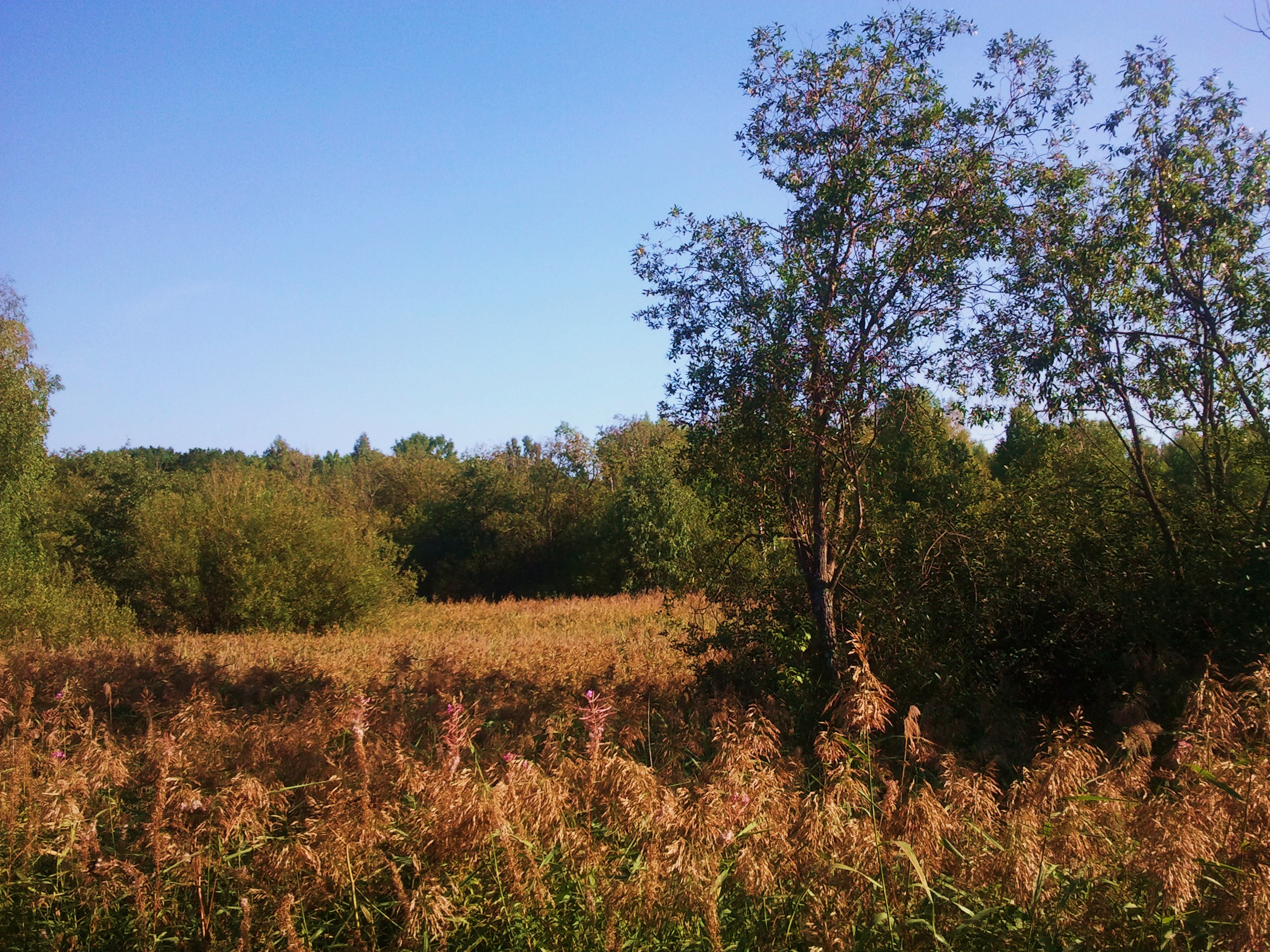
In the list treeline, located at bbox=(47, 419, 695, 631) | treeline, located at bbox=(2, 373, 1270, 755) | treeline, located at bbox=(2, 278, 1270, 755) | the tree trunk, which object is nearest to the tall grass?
treeline, located at bbox=(2, 278, 1270, 755)

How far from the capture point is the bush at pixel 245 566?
26531 mm

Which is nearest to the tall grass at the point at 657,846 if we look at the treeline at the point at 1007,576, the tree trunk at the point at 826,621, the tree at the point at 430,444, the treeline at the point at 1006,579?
the treeline at the point at 1007,576

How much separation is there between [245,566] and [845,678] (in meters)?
24.0

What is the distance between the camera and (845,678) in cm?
716

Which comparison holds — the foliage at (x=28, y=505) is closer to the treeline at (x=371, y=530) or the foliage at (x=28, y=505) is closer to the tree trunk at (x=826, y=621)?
the treeline at (x=371, y=530)

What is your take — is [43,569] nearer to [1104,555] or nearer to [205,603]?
[205,603]

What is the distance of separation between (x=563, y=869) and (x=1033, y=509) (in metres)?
8.19

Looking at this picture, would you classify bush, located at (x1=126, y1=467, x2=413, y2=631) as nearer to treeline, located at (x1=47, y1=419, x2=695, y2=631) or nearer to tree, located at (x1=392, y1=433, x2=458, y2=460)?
treeline, located at (x1=47, y1=419, x2=695, y2=631)

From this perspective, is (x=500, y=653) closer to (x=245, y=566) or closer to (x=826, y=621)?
(x=826, y=621)

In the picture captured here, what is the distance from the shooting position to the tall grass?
293 cm

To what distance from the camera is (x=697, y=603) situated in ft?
41.9

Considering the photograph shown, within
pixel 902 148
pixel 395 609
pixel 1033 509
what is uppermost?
pixel 902 148

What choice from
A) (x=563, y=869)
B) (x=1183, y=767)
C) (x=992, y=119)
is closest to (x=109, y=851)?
(x=563, y=869)

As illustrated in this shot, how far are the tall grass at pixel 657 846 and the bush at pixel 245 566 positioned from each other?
23357 millimetres
